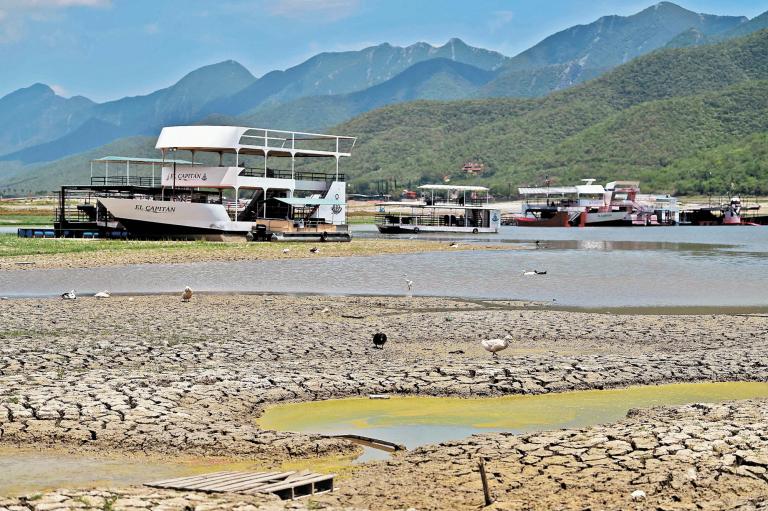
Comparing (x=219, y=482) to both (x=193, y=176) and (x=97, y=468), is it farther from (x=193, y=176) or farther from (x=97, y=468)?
(x=193, y=176)

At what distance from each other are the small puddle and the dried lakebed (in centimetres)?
33

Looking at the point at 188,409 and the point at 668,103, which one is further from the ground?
the point at 668,103

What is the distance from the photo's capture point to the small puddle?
36.2 feet

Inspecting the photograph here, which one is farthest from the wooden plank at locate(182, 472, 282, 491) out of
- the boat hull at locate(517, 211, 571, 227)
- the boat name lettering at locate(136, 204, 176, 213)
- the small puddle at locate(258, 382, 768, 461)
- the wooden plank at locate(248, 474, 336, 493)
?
the boat hull at locate(517, 211, 571, 227)

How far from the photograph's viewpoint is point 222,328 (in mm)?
18688

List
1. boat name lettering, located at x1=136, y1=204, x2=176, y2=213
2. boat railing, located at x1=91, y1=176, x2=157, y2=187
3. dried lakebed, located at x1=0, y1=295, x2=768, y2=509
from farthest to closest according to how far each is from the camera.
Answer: boat railing, located at x1=91, y1=176, x2=157, y2=187
boat name lettering, located at x1=136, y1=204, x2=176, y2=213
dried lakebed, located at x1=0, y1=295, x2=768, y2=509

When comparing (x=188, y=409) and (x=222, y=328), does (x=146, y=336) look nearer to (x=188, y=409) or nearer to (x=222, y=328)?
(x=222, y=328)

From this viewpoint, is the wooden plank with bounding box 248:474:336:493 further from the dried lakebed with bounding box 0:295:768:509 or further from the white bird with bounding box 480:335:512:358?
the white bird with bounding box 480:335:512:358

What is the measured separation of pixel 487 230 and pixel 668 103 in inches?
4345

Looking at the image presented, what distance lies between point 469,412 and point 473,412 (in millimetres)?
47

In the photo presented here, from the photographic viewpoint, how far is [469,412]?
39.1ft

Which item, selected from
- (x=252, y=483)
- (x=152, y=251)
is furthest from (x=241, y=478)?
(x=152, y=251)

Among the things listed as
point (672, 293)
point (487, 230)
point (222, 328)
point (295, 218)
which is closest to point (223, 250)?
point (295, 218)

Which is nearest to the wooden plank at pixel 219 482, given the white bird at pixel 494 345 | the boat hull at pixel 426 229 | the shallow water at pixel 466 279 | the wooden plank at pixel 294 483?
the wooden plank at pixel 294 483
